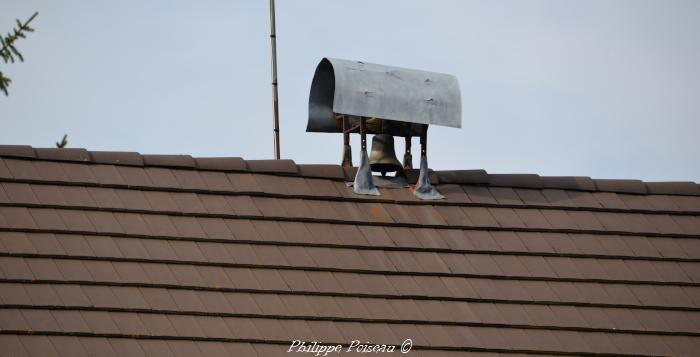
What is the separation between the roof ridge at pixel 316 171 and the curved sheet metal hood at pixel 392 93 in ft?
1.82

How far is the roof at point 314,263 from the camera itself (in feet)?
34.9

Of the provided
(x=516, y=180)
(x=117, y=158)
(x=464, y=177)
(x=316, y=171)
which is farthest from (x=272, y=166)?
(x=516, y=180)

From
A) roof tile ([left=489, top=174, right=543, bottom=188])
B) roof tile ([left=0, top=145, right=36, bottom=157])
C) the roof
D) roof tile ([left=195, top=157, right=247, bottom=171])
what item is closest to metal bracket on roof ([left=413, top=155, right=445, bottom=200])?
the roof

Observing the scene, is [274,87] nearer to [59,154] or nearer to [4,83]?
[59,154]

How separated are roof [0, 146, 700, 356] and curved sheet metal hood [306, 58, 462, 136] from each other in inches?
24.6

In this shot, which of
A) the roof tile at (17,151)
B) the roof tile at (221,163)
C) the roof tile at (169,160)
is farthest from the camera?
the roof tile at (221,163)

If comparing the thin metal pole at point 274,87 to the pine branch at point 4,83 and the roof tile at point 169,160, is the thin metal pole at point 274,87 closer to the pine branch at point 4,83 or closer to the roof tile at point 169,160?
the roof tile at point 169,160

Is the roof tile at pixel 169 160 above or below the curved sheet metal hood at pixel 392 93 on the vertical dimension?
below

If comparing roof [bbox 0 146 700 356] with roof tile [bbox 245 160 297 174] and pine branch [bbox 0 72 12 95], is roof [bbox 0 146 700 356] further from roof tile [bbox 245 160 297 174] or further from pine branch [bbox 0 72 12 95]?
pine branch [bbox 0 72 12 95]

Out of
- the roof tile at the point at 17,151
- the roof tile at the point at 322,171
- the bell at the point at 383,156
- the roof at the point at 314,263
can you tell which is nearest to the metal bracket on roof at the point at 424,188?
the roof at the point at 314,263

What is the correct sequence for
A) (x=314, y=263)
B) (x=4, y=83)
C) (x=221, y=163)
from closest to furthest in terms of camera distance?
(x=4, y=83) < (x=314, y=263) < (x=221, y=163)

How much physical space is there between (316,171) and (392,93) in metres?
1.14

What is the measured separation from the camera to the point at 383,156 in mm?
13094

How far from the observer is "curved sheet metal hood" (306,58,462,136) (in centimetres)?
1279
